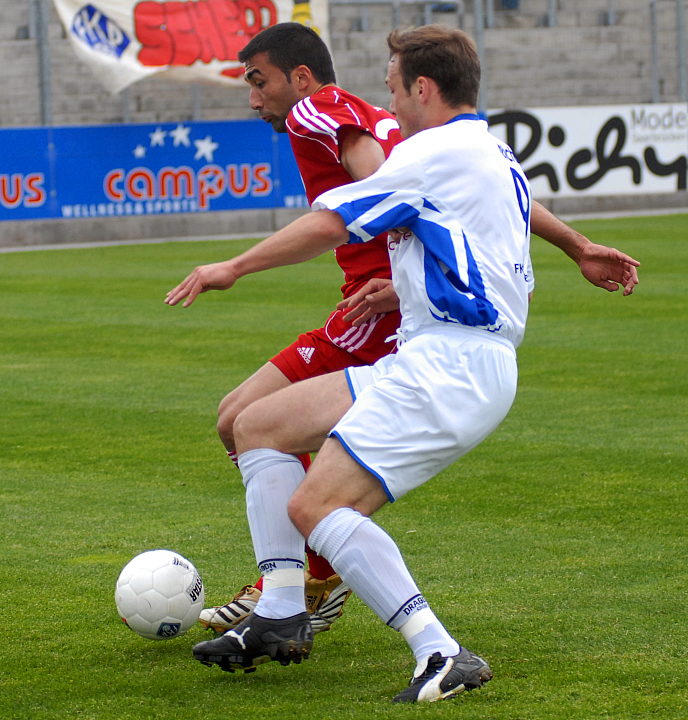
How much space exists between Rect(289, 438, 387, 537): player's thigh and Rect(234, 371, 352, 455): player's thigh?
265 mm

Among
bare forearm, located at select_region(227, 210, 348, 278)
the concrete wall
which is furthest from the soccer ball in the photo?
the concrete wall

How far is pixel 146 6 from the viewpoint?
21969 mm

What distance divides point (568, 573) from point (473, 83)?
1.99 metres

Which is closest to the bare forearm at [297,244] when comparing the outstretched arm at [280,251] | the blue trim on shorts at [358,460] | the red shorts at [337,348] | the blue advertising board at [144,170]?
the outstretched arm at [280,251]

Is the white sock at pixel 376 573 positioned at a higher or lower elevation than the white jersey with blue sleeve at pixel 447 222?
lower

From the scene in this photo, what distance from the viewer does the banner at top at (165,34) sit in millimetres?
21719

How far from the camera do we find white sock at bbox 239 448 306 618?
405 centimetres

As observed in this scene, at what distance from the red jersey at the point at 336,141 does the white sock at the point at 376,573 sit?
1046 mm

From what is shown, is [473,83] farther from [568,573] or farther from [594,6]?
[594,6]

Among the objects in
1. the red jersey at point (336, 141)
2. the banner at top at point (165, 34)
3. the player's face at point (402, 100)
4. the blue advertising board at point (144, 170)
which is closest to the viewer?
the player's face at point (402, 100)

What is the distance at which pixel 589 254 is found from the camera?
438cm

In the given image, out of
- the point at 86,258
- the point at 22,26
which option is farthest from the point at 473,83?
the point at 22,26

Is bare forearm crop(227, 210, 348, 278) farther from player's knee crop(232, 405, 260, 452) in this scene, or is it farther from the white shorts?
player's knee crop(232, 405, 260, 452)

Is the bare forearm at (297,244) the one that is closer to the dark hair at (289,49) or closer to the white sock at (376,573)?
the white sock at (376,573)
